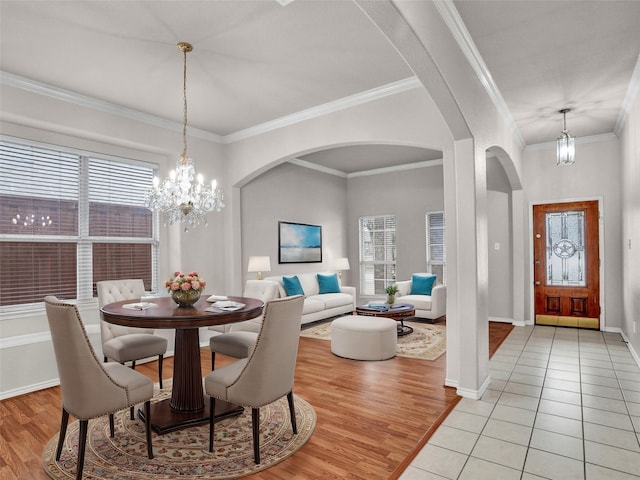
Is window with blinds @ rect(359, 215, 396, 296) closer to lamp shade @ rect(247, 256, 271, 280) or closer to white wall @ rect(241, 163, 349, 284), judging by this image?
white wall @ rect(241, 163, 349, 284)

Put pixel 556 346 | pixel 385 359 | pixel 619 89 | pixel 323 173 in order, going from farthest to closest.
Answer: pixel 323 173 < pixel 556 346 < pixel 385 359 < pixel 619 89

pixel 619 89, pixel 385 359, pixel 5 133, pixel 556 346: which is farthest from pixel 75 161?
pixel 556 346

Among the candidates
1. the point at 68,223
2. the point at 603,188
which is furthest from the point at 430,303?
the point at 68,223

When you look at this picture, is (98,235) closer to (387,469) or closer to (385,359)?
(385,359)

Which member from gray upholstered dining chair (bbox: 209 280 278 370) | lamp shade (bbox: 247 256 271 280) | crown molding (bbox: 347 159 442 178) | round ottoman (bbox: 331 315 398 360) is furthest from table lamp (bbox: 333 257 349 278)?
gray upholstered dining chair (bbox: 209 280 278 370)

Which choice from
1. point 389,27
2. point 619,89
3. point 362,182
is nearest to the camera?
point 389,27

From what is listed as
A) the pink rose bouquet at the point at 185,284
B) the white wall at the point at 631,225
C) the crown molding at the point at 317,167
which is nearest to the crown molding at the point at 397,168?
the crown molding at the point at 317,167

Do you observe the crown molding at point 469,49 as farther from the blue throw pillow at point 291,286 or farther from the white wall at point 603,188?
the blue throw pillow at point 291,286

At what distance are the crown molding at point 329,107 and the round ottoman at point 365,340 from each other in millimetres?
2438

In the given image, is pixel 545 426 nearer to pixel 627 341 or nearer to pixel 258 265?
pixel 627 341

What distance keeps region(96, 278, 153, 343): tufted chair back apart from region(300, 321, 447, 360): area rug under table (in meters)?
2.53

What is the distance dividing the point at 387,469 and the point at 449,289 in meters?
1.75

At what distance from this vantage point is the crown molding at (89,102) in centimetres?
352

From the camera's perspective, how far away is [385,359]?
431 centimetres
